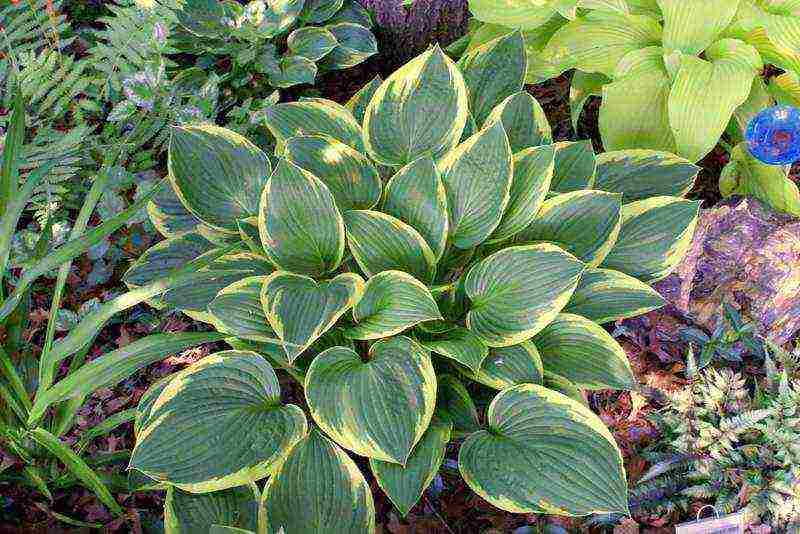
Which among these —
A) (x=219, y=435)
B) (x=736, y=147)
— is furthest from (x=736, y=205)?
(x=219, y=435)

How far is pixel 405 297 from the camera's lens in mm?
1681

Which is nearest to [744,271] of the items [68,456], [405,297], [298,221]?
[405,297]

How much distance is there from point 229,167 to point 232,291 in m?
0.41

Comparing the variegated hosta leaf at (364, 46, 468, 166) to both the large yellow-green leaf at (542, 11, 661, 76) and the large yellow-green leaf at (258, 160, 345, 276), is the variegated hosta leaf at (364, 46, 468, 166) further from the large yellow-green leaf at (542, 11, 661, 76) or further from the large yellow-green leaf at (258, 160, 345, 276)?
the large yellow-green leaf at (542, 11, 661, 76)

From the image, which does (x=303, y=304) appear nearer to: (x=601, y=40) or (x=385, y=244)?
(x=385, y=244)

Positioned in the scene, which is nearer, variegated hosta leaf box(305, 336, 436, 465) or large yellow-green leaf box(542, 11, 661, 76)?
variegated hosta leaf box(305, 336, 436, 465)

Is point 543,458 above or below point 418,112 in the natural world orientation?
below

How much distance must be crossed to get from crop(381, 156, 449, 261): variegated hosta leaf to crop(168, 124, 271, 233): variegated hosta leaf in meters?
0.40

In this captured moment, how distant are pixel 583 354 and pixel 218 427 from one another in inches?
37.0

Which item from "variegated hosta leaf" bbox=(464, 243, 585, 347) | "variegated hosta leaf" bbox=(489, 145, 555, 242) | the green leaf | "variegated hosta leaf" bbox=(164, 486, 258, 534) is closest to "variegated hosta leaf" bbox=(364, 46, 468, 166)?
"variegated hosta leaf" bbox=(489, 145, 555, 242)

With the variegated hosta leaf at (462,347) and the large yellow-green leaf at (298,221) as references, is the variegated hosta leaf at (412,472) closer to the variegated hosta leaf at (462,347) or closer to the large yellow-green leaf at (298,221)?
the variegated hosta leaf at (462,347)

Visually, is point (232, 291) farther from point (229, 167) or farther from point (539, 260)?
point (539, 260)

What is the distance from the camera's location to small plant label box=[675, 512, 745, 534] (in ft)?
5.54

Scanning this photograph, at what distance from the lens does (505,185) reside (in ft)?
5.94
